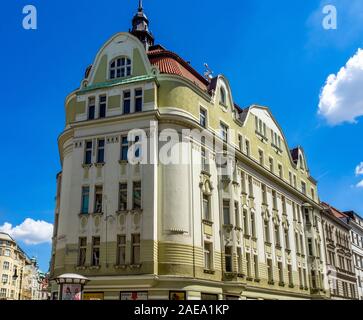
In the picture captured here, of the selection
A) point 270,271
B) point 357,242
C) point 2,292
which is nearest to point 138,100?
point 270,271

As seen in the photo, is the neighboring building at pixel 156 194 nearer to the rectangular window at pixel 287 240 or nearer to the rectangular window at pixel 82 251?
the rectangular window at pixel 82 251

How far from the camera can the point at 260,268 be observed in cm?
3728

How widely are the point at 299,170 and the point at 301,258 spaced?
39.0ft

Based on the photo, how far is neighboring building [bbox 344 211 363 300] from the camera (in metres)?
66.4

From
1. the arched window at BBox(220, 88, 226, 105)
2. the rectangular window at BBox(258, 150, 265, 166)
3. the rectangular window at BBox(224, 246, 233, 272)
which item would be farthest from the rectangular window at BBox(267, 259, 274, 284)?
the arched window at BBox(220, 88, 226, 105)

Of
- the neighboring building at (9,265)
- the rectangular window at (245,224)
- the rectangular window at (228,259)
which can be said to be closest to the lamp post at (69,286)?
the rectangular window at (228,259)

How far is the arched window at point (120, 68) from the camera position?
33406mm

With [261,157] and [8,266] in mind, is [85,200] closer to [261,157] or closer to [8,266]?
[261,157]

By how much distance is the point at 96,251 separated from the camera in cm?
2911

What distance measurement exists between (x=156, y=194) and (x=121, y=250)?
4461 mm

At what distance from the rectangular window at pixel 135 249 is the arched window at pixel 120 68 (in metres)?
12.9
